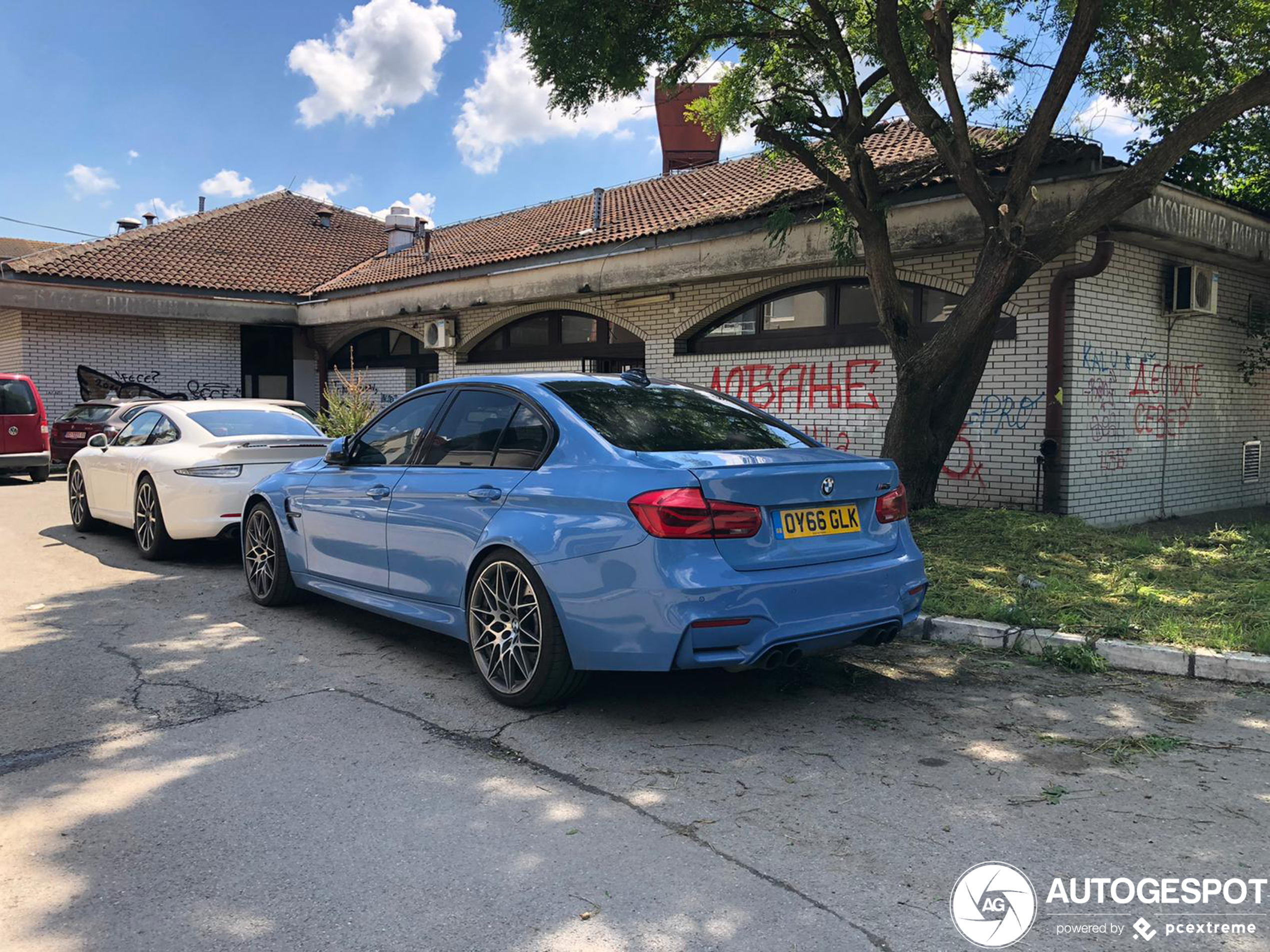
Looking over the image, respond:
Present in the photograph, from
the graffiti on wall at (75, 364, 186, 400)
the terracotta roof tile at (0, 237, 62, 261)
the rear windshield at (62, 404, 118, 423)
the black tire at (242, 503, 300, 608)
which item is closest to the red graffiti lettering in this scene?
the black tire at (242, 503, 300, 608)

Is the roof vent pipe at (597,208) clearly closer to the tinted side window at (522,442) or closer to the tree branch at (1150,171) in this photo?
the tree branch at (1150,171)

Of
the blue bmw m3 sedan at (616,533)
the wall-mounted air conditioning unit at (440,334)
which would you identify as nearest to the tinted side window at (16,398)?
the wall-mounted air conditioning unit at (440,334)

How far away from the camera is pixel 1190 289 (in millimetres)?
11289

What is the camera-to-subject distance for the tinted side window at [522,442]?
15.3 feet

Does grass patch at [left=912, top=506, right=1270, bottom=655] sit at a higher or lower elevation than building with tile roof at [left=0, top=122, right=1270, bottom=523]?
lower

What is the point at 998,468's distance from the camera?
1069 cm

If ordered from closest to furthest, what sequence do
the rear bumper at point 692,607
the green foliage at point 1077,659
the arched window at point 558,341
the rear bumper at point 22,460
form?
the rear bumper at point 692,607
the green foliage at point 1077,659
the rear bumper at point 22,460
the arched window at point 558,341

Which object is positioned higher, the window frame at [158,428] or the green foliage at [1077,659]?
the window frame at [158,428]

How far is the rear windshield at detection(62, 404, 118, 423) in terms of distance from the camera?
1672 cm

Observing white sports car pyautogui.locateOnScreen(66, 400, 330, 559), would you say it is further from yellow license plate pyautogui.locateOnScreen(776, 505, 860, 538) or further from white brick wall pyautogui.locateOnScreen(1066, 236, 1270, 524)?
white brick wall pyautogui.locateOnScreen(1066, 236, 1270, 524)

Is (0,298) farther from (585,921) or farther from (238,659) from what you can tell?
(585,921)

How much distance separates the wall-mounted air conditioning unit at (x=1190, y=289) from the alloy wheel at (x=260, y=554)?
10398mm

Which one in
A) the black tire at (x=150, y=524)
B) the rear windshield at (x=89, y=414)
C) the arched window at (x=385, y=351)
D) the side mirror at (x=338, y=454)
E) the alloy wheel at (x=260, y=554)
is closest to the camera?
the side mirror at (x=338, y=454)

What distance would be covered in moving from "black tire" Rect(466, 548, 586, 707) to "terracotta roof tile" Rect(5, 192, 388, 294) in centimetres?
1873
